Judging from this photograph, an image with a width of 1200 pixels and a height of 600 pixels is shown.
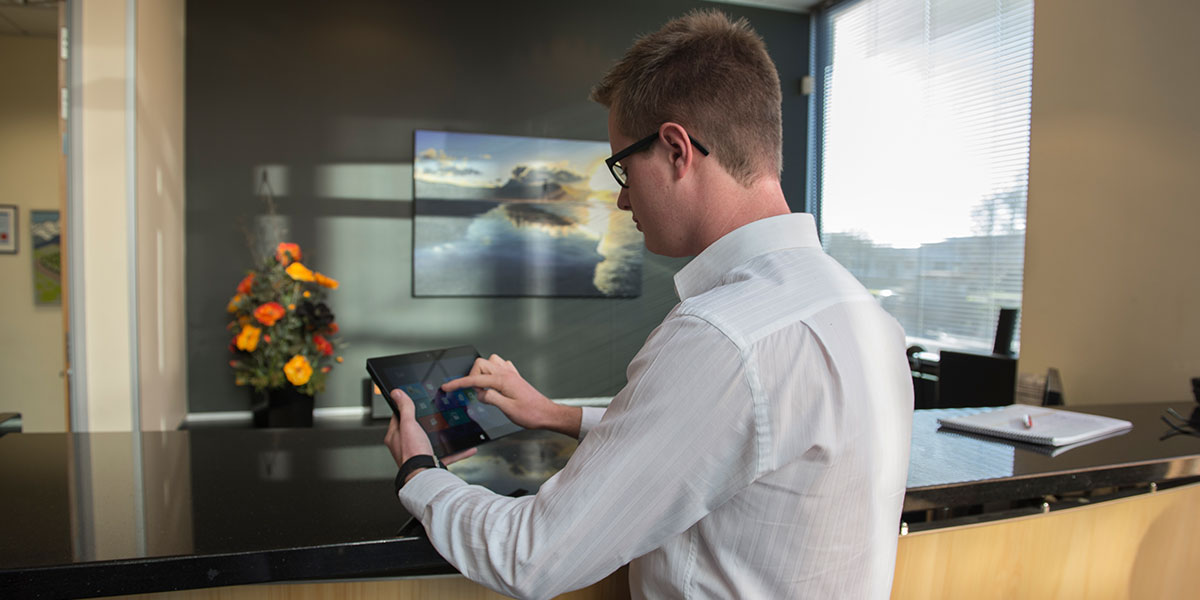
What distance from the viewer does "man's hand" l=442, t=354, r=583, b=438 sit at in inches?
44.5

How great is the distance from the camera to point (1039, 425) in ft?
5.06

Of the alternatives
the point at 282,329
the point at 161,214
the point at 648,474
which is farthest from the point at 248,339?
the point at 648,474

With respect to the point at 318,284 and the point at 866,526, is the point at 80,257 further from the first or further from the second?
the point at 866,526

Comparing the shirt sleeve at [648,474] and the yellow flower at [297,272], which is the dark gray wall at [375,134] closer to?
the yellow flower at [297,272]

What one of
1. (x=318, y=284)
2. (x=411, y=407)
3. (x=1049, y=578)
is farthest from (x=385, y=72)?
(x=1049, y=578)

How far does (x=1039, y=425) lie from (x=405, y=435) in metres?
1.35

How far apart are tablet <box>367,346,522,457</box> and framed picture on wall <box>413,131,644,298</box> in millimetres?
3784

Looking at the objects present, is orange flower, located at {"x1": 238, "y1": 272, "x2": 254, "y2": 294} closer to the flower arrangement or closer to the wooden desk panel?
→ the flower arrangement

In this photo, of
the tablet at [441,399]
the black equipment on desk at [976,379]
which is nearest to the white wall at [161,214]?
the tablet at [441,399]

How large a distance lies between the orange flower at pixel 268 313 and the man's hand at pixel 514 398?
3232 mm

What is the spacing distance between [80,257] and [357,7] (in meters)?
2.49

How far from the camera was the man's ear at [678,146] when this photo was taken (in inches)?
34.7

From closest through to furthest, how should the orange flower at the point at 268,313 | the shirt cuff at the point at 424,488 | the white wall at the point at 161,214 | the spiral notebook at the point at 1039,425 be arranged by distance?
the shirt cuff at the point at 424,488, the spiral notebook at the point at 1039,425, the white wall at the point at 161,214, the orange flower at the point at 268,313

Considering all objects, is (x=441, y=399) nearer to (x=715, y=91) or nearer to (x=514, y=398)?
(x=514, y=398)
